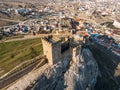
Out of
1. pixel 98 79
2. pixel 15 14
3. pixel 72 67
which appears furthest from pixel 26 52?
pixel 15 14

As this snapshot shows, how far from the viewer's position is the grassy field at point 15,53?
120 feet

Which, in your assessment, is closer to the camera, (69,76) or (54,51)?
(54,51)

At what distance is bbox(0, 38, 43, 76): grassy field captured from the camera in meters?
36.5

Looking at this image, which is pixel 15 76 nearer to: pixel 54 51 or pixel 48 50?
pixel 48 50

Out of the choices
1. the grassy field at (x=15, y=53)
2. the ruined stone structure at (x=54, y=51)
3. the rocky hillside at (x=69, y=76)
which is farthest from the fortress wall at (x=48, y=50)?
the grassy field at (x=15, y=53)

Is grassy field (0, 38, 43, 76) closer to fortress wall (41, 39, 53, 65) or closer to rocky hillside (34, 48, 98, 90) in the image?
fortress wall (41, 39, 53, 65)

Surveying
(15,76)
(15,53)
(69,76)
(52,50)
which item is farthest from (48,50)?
(15,53)

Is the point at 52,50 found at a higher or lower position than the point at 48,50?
higher

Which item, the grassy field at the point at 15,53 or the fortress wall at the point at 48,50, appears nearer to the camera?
the grassy field at the point at 15,53

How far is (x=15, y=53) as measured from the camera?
42.2 m

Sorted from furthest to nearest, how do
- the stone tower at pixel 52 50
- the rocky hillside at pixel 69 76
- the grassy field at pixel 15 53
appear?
the stone tower at pixel 52 50 → the grassy field at pixel 15 53 → the rocky hillside at pixel 69 76

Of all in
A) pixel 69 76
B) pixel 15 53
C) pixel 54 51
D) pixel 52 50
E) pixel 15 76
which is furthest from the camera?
pixel 15 53

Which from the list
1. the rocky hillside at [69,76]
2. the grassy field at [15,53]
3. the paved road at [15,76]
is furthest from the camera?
the grassy field at [15,53]

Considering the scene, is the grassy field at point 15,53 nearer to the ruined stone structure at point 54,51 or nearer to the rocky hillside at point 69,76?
the ruined stone structure at point 54,51
